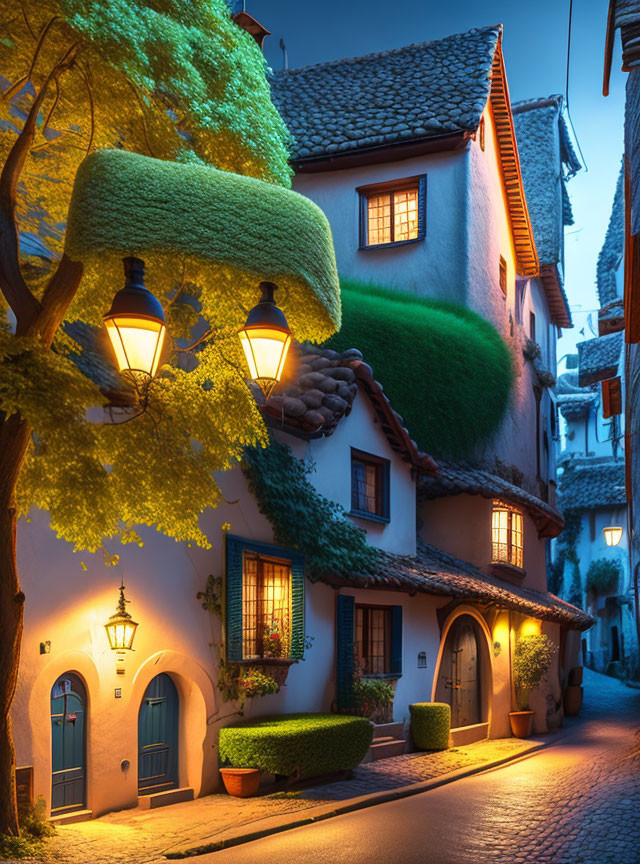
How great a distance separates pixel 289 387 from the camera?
16.4 m

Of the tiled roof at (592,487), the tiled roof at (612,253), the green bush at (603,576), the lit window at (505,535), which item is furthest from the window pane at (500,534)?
the tiled roof at (592,487)

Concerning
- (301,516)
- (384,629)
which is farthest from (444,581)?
(301,516)

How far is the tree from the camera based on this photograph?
25.6 feet

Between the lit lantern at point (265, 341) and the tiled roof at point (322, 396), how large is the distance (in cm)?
739

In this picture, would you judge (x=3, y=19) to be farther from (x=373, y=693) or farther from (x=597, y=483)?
(x=597, y=483)

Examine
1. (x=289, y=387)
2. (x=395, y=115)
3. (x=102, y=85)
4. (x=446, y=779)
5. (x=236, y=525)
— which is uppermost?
(x=395, y=115)

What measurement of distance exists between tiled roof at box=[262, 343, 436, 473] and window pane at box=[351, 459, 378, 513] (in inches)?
33.6

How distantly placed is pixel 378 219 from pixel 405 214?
0.76 m

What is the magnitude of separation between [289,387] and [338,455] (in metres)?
1.79

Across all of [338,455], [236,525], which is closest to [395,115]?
[338,455]

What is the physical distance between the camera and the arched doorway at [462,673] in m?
20.3

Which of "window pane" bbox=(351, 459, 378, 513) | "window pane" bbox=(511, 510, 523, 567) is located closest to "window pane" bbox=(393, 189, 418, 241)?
"window pane" bbox=(511, 510, 523, 567)

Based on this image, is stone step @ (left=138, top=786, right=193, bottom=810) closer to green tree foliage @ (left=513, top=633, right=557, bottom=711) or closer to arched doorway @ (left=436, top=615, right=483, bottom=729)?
arched doorway @ (left=436, top=615, right=483, bottom=729)

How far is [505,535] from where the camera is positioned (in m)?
24.6
